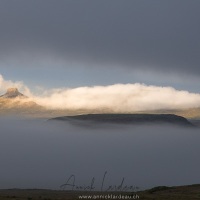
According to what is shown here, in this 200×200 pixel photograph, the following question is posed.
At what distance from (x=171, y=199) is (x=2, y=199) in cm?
3792

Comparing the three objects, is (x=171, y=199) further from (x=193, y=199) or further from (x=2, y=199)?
(x=2, y=199)

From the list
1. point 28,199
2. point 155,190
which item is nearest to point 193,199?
point 28,199

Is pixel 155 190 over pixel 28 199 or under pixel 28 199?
under

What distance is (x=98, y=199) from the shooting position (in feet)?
282

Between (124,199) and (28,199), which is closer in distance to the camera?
(28,199)

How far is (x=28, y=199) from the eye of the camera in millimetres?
82812

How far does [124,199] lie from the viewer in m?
88.9

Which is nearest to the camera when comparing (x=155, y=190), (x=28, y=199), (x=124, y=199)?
(x=28, y=199)

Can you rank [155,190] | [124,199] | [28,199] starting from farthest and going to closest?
[155,190]
[124,199]
[28,199]

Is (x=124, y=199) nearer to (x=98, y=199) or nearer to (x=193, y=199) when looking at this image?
(x=98, y=199)

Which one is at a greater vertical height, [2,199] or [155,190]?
[2,199]

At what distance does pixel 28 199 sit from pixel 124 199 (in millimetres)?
21606

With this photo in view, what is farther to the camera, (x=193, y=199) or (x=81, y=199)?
(x=193, y=199)

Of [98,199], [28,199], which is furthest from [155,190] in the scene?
[28,199]
